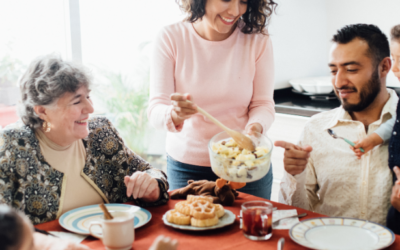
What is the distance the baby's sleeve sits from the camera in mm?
1577

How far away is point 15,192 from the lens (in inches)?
57.6

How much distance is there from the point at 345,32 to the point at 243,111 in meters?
0.56

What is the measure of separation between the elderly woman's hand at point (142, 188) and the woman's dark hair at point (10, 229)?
0.82m

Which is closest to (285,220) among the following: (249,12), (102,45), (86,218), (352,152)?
(352,152)

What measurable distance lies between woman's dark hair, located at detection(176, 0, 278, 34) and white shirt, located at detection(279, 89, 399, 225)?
0.52 m

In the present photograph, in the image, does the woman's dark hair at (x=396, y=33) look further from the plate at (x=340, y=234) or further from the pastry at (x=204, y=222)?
the pastry at (x=204, y=222)

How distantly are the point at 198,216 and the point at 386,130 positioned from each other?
32.3 inches

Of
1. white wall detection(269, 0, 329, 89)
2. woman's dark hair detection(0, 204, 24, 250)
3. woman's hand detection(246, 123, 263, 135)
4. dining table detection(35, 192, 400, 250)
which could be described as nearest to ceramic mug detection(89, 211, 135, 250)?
dining table detection(35, 192, 400, 250)

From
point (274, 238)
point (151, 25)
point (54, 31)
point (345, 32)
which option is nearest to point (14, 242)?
point (274, 238)

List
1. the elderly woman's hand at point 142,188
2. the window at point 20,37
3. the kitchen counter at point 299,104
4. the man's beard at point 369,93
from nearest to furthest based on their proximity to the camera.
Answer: the elderly woman's hand at point 142,188, the man's beard at point 369,93, the window at point 20,37, the kitchen counter at point 299,104

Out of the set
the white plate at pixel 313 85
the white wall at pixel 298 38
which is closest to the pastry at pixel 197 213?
the white plate at pixel 313 85

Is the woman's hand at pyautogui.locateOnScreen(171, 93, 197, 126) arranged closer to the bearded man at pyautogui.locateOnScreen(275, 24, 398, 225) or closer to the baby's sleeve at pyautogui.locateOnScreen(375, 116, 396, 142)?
the bearded man at pyautogui.locateOnScreen(275, 24, 398, 225)

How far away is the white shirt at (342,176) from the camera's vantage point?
161 cm

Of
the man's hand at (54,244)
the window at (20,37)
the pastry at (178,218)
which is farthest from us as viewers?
the window at (20,37)
